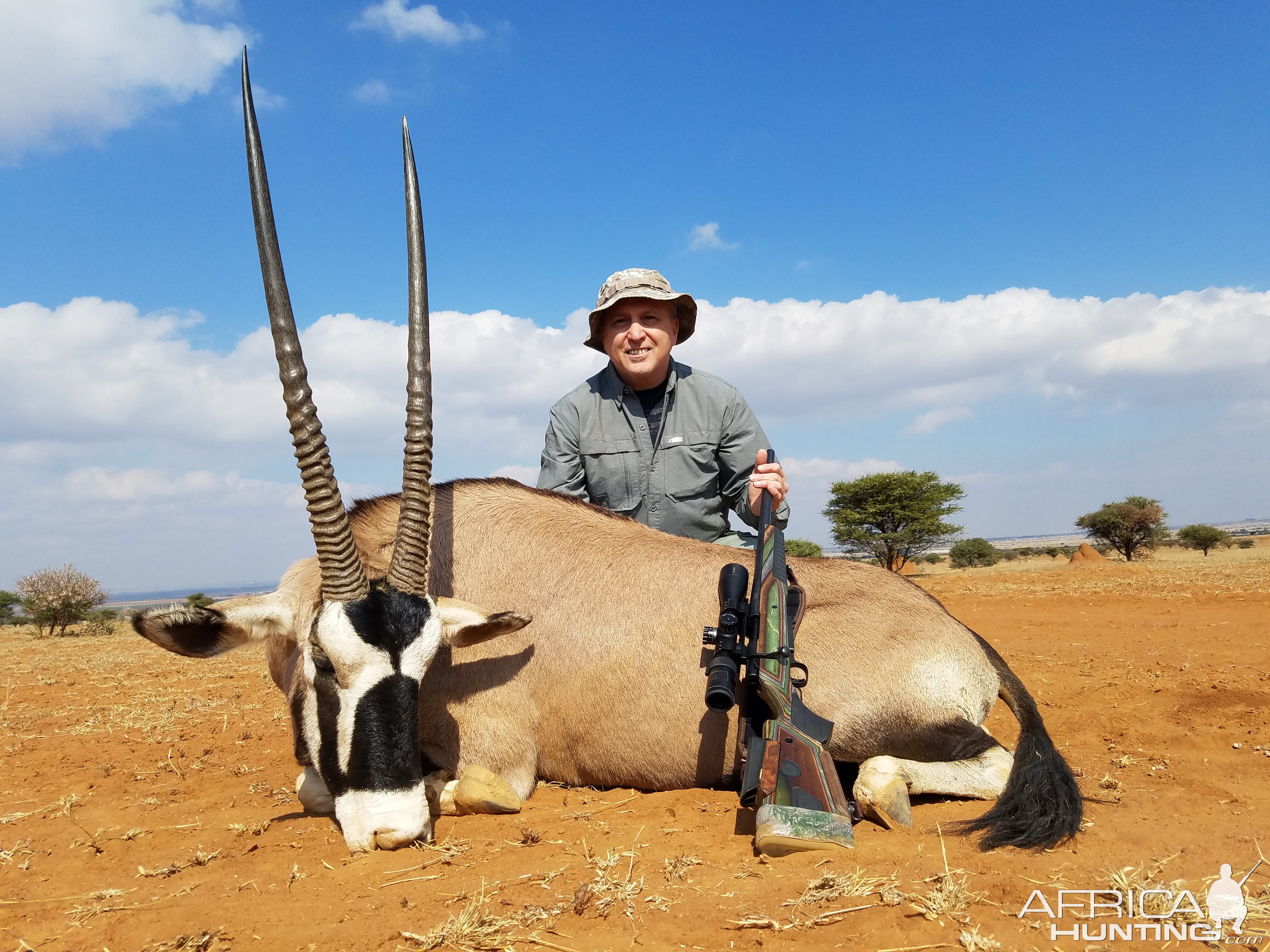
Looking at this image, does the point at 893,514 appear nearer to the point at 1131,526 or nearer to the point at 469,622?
the point at 1131,526

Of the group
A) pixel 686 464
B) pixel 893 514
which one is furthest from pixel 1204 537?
pixel 686 464

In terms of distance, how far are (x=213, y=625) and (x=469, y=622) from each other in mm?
1215

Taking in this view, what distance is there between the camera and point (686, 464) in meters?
5.71

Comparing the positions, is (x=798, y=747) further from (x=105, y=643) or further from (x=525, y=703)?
(x=105, y=643)

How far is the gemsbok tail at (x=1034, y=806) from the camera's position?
290cm

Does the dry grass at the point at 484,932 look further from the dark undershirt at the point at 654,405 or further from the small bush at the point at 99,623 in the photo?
the small bush at the point at 99,623

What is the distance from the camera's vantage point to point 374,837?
3.02 meters

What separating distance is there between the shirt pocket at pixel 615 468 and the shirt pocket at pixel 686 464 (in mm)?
210

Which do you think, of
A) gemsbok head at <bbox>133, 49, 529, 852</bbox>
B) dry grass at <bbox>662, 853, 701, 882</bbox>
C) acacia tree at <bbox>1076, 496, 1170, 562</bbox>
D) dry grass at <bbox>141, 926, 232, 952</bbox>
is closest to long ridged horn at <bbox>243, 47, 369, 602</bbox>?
gemsbok head at <bbox>133, 49, 529, 852</bbox>

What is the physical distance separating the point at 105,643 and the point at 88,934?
638 inches

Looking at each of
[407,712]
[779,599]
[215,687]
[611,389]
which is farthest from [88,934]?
[215,687]

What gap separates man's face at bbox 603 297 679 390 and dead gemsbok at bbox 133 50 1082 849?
5.73ft

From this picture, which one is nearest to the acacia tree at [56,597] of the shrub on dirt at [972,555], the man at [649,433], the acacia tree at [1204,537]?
the man at [649,433]

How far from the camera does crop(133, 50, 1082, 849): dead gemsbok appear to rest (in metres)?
3.19
